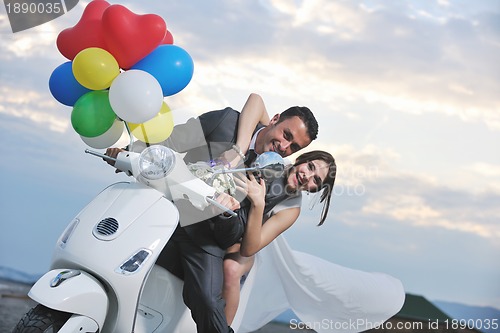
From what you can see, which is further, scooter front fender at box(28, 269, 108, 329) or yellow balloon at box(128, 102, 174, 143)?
yellow balloon at box(128, 102, 174, 143)

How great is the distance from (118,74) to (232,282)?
2.73 feet

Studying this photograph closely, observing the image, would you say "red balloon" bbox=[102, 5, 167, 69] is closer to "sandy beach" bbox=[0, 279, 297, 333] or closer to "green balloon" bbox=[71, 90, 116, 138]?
"green balloon" bbox=[71, 90, 116, 138]

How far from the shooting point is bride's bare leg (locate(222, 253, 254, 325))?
244 cm

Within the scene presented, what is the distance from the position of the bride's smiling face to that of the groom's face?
77 mm

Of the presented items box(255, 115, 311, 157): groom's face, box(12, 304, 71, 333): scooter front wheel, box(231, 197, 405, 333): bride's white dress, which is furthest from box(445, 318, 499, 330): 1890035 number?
box(12, 304, 71, 333): scooter front wheel

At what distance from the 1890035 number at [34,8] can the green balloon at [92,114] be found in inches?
60.3

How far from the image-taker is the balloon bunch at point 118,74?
2.31 meters

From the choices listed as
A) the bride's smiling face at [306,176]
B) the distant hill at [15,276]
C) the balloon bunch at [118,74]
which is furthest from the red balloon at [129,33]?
the distant hill at [15,276]

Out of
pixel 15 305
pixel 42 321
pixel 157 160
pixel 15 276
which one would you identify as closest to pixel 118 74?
pixel 157 160

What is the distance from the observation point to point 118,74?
2414 mm

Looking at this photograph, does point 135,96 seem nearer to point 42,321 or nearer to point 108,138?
point 108,138

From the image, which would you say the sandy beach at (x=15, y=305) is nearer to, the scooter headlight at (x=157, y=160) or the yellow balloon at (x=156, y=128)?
the yellow balloon at (x=156, y=128)

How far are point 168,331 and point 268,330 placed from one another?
1913 mm

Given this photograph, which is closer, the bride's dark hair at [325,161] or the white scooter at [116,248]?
the white scooter at [116,248]
